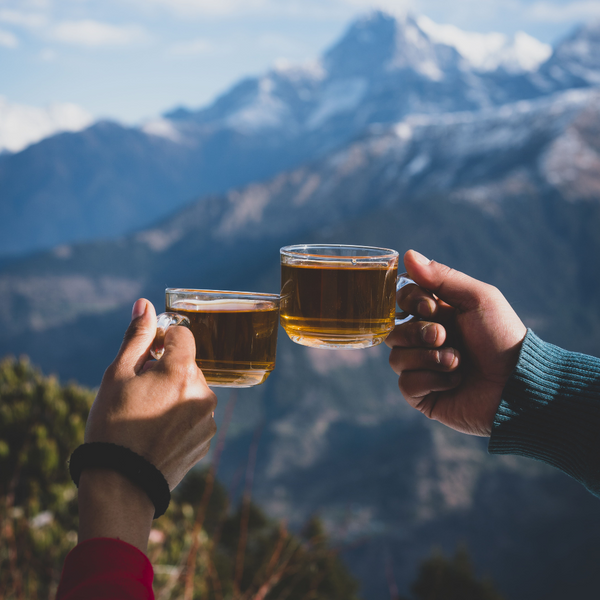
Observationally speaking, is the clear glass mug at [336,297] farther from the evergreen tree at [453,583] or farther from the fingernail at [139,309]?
the evergreen tree at [453,583]

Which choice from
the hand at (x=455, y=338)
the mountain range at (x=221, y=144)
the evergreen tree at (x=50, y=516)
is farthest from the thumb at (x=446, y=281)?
the mountain range at (x=221, y=144)

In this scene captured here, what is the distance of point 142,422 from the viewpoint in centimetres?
113

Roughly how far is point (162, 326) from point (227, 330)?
6.4 inches

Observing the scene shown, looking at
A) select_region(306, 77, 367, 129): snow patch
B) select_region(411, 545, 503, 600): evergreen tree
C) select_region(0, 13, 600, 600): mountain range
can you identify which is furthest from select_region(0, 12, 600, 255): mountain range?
select_region(411, 545, 503, 600): evergreen tree

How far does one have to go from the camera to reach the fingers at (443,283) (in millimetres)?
1717

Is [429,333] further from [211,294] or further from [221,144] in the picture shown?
[221,144]

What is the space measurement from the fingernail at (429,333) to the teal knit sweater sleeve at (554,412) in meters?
0.24

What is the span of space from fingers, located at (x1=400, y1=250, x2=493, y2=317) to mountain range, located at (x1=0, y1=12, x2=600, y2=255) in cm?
11596

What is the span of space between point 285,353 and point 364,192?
38.3 m

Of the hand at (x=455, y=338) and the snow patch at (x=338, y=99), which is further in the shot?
the snow patch at (x=338, y=99)

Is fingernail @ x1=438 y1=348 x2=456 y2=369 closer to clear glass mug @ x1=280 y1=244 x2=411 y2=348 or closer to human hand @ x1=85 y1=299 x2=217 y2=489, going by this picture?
clear glass mug @ x1=280 y1=244 x2=411 y2=348

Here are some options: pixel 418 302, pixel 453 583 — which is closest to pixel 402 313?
pixel 418 302

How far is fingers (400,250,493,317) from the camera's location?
1.72 m

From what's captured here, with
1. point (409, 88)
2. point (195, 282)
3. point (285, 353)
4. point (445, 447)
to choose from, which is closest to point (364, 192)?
point (195, 282)
